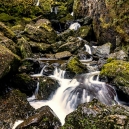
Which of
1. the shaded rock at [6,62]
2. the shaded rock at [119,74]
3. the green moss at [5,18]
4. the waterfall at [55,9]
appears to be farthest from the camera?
the waterfall at [55,9]

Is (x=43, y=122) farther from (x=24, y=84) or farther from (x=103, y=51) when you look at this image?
(x=103, y=51)

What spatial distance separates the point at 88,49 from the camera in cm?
1573

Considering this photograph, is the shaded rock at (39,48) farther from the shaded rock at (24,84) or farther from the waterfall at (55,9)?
the waterfall at (55,9)

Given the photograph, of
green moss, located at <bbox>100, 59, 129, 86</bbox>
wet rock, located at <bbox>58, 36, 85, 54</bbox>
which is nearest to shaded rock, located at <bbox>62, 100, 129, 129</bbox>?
green moss, located at <bbox>100, 59, 129, 86</bbox>

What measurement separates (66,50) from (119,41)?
3354 mm

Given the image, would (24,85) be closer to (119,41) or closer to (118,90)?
(118,90)

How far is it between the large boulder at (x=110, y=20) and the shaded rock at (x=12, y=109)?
8238 millimetres

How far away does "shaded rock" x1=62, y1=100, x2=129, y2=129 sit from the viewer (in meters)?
5.21

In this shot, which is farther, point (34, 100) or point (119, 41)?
point (119, 41)

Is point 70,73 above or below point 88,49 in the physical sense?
below

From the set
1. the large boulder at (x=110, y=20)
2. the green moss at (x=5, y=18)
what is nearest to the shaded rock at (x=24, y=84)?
the large boulder at (x=110, y=20)

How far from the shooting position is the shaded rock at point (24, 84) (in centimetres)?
897

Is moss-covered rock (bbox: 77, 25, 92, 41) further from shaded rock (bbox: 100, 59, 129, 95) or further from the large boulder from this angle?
shaded rock (bbox: 100, 59, 129, 95)

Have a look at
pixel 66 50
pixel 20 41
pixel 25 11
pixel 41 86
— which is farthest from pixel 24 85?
pixel 25 11
